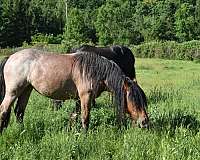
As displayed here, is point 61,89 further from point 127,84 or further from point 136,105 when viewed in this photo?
point 136,105

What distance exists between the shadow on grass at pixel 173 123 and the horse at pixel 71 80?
305 millimetres

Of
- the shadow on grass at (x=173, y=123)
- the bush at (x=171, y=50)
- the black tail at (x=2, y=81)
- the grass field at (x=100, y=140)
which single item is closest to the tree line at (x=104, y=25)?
the bush at (x=171, y=50)

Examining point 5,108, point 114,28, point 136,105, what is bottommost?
point 114,28

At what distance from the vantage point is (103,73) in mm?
7223

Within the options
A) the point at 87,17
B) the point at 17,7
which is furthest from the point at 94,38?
the point at 17,7

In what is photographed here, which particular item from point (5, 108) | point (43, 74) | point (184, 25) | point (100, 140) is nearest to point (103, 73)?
point (43, 74)

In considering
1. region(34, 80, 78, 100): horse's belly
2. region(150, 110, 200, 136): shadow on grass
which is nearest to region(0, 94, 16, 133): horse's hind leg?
region(34, 80, 78, 100): horse's belly

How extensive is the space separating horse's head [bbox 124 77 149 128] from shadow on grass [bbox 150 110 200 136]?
21 centimetres

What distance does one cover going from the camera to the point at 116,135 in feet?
21.9

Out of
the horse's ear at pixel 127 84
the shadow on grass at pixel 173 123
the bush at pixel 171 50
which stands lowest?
the bush at pixel 171 50

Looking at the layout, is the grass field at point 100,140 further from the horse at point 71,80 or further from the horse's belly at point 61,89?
the horse's belly at point 61,89

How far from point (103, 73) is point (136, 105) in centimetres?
80

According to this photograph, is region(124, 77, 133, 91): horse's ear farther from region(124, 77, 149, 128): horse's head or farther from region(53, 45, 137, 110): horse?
region(53, 45, 137, 110): horse

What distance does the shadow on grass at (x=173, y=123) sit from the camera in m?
6.98
